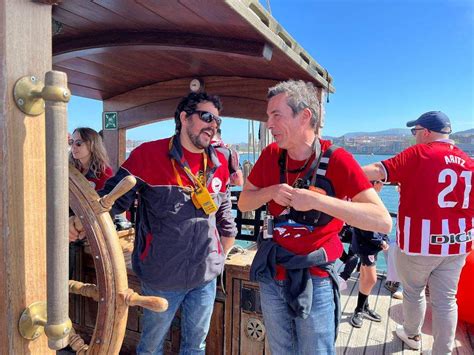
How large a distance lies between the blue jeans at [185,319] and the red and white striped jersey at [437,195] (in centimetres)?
165

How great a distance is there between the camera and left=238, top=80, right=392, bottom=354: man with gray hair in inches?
64.1

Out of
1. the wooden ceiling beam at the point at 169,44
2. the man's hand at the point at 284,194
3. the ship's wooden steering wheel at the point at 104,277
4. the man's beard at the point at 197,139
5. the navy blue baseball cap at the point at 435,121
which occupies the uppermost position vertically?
the wooden ceiling beam at the point at 169,44

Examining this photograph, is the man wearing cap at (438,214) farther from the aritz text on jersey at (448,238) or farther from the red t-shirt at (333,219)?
the red t-shirt at (333,219)

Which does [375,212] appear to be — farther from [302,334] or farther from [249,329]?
[249,329]

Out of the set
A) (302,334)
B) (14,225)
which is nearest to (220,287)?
(302,334)

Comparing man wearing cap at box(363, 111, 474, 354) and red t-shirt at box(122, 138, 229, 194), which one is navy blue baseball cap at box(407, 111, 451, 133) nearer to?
man wearing cap at box(363, 111, 474, 354)

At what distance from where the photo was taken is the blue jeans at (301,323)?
1.69 m

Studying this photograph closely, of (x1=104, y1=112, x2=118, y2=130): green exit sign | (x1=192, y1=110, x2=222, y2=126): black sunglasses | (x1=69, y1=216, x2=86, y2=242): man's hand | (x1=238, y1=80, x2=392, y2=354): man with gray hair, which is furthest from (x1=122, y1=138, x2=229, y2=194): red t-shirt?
(x1=104, y1=112, x2=118, y2=130): green exit sign

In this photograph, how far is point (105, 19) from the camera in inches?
79.0

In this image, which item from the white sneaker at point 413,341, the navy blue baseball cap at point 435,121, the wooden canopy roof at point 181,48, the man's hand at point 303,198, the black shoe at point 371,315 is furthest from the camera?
the black shoe at point 371,315

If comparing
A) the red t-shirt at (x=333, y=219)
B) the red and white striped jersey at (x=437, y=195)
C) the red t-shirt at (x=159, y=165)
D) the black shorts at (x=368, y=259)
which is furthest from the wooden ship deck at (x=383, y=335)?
the red t-shirt at (x=159, y=165)

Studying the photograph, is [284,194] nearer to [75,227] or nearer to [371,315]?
[75,227]

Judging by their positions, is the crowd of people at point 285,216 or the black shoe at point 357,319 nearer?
the crowd of people at point 285,216

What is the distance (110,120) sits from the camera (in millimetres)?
4168
